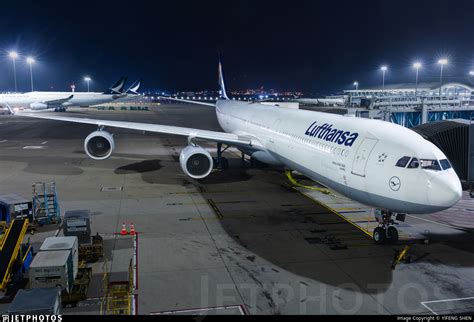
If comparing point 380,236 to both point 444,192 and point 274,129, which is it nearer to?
point 444,192

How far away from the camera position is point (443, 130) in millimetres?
18844

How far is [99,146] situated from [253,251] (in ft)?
49.5

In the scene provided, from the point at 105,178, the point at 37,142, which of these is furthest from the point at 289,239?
the point at 37,142

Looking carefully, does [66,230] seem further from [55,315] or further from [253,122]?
[253,122]

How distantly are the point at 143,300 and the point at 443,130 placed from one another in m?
15.7

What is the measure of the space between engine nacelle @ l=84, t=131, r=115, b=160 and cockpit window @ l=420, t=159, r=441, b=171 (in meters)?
18.1

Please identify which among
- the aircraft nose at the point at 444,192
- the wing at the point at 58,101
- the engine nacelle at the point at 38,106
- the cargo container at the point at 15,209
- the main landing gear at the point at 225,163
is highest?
the wing at the point at 58,101

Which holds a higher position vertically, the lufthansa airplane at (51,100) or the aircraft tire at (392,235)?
the lufthansa airplane at (51,100)

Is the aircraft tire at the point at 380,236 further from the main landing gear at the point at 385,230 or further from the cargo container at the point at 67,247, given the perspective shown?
the cargo container at the point at 67,247

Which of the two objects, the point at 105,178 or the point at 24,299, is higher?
the point at 105,178

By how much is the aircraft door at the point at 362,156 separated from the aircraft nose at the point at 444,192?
211 centimetres

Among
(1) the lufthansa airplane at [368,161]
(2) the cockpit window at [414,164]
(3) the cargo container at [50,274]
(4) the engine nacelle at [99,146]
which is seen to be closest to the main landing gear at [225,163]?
(1) the lufthansa airplane at [368,161]

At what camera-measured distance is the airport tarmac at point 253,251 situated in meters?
9.53

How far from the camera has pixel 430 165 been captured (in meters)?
11.2
